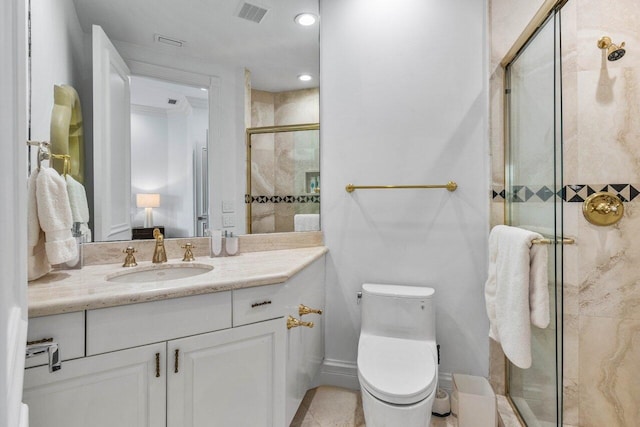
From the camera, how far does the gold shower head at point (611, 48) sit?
1503mm

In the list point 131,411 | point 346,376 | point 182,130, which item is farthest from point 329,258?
point 131,411

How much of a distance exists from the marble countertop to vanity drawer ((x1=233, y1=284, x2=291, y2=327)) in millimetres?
36

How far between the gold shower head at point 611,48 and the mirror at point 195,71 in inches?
56.5

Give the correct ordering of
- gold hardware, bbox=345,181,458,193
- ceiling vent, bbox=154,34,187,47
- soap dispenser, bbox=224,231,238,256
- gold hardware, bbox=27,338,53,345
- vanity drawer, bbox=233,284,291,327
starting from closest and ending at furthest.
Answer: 1. gold hardware, bbox=27,338,53,345
2. vanity drawer, bbox=233,284,291,327
3. ceiling vent, bbox=154,34,187,47
4. soap dispenser, bbox=224,231,238,256
5. gold hardware, bbox=345,181,458,193

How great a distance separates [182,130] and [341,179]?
93 centimetres

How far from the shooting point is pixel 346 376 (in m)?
2.01

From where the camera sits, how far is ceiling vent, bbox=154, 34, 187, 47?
5.29 feet

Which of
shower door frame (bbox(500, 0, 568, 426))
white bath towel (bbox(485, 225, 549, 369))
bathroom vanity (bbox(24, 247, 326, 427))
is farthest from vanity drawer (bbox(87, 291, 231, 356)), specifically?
shower door frame (bbox(500, 0, 568, 426))

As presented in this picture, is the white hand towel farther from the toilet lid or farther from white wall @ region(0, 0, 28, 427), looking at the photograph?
the toilet lid

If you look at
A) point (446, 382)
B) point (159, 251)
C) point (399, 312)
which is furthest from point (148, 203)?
point (446, 382)

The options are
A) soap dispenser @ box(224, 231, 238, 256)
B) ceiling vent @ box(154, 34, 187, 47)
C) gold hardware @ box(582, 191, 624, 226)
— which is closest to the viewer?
gold hardware @ box(582, 191, 624, 226)

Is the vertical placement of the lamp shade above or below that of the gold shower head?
below

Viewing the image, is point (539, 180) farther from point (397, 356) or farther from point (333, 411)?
point (333, 411)

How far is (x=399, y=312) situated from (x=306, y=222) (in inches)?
29.5
